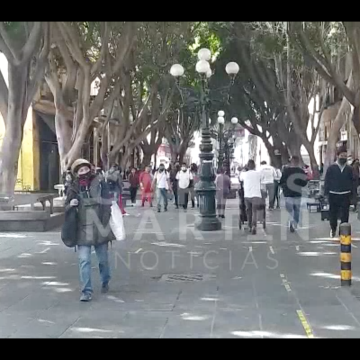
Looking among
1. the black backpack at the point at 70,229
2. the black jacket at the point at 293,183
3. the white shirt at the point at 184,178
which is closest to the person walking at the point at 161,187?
the white shirt at the point at 184,178

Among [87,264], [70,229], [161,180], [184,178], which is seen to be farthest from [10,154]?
[87,264]

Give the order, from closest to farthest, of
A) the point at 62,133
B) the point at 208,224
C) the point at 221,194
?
the point at 208,224, the point at 221,194, the point at 62,133

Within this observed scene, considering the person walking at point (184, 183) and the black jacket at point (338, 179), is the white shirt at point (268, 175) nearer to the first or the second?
the person walking at point (184, 183)

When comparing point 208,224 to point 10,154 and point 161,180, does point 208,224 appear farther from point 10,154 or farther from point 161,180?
point 161,180

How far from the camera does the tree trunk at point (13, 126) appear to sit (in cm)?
1628

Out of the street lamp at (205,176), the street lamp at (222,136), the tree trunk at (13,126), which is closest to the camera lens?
the tree trunk at (13,126)

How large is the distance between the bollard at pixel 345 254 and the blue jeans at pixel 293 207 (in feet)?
19.7

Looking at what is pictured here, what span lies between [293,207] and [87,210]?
7.68 m

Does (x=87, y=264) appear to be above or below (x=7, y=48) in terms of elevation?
below

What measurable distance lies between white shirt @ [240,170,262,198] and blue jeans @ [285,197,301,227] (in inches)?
27.2

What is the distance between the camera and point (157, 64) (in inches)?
1163

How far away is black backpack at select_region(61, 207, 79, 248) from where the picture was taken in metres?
8.60

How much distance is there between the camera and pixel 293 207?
50.6 ft
